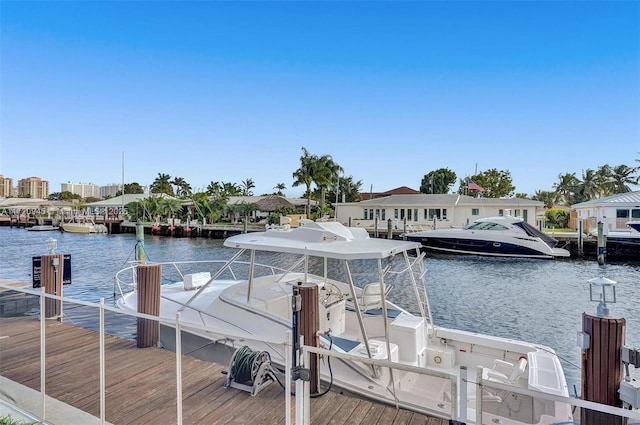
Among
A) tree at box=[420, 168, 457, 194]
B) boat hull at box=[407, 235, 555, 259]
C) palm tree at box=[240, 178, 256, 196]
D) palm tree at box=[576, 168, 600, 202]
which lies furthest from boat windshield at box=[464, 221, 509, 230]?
palm tree at box=[240, 178, 256, 196]

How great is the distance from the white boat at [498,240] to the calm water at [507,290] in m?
0.92

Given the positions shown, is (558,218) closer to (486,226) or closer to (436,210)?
(436,210)

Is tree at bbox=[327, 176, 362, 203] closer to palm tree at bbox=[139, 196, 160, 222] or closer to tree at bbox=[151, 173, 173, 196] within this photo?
palm tree at bbox=[139, 196, 160, 222]

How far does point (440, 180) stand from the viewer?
66938 mm

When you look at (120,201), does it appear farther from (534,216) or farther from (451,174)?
(534,216)

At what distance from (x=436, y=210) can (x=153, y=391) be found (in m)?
37.6

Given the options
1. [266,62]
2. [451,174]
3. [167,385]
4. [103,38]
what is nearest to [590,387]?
[167,385]

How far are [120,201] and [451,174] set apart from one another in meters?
59.5

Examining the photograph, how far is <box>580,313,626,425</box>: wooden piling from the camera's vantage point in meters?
3.62

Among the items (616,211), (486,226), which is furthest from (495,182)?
(486,226)

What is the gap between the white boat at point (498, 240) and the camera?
2545 centimetres

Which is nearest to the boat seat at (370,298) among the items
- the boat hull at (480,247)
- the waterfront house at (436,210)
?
the boat hull at (480,247)

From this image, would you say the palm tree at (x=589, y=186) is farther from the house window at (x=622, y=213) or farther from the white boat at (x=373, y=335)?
the white boat at (x=373, y=335)

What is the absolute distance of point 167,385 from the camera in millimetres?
4555
